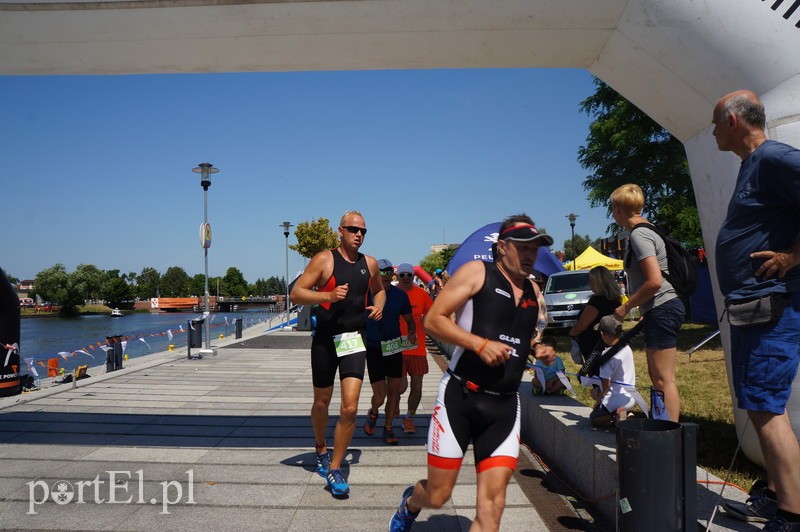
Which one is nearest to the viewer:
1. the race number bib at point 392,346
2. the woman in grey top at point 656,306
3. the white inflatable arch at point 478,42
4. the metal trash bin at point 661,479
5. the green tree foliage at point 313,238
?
the metal trash bin at point 661,479

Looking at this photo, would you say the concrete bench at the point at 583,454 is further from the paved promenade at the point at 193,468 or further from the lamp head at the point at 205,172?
the lamp head at the point at 205,172

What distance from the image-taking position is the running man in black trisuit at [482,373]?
2.76 meters

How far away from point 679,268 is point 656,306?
0.97 feet

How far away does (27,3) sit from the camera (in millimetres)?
4293

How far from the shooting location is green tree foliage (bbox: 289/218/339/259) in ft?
144

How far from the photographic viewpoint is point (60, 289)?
369 feet

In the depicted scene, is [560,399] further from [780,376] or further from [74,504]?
[74,504]

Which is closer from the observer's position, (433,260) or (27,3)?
(27,3)

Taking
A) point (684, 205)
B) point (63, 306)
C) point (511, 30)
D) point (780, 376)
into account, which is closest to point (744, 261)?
point (780, 376)

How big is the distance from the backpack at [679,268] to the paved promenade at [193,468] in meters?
1.84

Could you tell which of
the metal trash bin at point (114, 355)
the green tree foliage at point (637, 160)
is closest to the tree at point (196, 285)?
the green tree foliage at point (637, 160)

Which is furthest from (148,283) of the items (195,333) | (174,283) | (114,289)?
(195,333)

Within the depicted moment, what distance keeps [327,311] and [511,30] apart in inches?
103

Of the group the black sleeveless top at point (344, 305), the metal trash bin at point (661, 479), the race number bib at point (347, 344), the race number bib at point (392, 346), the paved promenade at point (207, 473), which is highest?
the black sleeveless top at point (344, 305)
